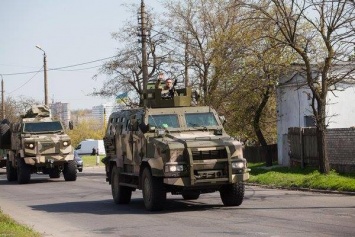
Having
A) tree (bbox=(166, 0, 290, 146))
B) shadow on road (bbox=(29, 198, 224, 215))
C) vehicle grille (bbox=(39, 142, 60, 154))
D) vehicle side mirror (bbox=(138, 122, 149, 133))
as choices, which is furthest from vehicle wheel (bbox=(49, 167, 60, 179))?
vehicle side mirror (bbox=(138, 122, 149, 133))

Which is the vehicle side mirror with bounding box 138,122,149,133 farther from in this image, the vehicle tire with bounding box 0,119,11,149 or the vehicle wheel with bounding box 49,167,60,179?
the vehicle tire with bounding box 0,119,11,149

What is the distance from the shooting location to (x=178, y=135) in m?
18.0

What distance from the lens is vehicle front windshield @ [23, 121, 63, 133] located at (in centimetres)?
3422

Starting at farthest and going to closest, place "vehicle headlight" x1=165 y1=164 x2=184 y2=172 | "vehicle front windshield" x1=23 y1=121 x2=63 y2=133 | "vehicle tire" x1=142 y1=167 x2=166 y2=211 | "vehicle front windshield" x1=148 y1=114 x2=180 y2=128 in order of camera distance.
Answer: "vehicle front windshield" x1=23 y1=121 x2=63 y2=133 → "vehicle front windshield" x1=148 y1=114 x2=180 y2=128 → "vehicle tire" x1=142 y1=167 x2=166 y2=211 → "vehicle headlight" x1=165 y1=164 x2=184 y2=172

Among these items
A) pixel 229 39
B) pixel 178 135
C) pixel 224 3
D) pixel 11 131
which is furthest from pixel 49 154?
pixel 178 135

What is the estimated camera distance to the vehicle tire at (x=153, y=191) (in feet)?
56.5

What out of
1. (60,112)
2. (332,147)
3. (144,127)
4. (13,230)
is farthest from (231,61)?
(60,112)

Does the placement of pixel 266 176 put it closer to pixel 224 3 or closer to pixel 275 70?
pixel 275 70

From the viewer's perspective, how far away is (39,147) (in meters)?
33.3

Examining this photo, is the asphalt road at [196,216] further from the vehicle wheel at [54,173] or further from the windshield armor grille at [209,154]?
the vehicle wheel at [54,173]

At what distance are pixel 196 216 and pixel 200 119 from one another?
333 centimetres

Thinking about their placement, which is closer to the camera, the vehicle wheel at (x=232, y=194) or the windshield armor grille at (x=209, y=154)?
the windshield armor grille at (x=209, y=154)

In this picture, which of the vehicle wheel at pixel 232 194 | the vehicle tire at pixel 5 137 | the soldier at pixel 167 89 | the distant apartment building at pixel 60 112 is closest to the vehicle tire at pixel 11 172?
the vehicle tire at pixel 5 137

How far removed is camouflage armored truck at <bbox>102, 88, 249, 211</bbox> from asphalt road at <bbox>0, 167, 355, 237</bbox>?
54cm
